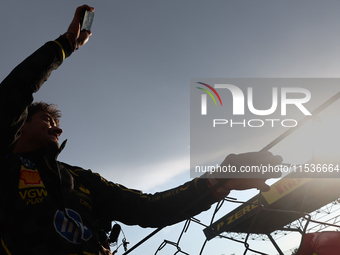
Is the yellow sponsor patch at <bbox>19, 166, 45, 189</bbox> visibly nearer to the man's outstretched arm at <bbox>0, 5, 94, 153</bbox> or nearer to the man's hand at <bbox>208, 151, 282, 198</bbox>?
the man's outstretched arm at <bbox>0, 5, 94, 153</bbox>

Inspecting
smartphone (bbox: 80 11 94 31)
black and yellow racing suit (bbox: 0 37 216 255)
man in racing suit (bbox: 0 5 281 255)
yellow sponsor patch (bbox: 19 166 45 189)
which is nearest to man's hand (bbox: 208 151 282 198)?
man in racing suit (bbox: 0 5 281 255)

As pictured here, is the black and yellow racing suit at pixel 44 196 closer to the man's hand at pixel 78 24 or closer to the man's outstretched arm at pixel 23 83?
the man's outstretched arm at pixel 23 83

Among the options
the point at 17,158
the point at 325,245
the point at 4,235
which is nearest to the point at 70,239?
the point at 4,235

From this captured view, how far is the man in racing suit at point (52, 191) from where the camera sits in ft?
3.73

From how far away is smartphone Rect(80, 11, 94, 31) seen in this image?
56.5 inches

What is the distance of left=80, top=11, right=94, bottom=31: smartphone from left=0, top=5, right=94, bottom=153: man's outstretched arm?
0.15 metres

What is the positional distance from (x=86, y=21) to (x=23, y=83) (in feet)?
1.83

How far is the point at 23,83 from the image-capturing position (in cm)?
115

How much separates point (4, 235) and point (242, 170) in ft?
3.73

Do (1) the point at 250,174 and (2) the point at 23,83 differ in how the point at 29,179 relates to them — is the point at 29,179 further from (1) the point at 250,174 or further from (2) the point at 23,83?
(1) the point at 250,174

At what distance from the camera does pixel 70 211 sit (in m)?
1.34

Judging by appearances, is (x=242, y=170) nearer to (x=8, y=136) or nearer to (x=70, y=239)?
(x=70, y=239)

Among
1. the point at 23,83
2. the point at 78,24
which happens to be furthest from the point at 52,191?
the point at 78,24

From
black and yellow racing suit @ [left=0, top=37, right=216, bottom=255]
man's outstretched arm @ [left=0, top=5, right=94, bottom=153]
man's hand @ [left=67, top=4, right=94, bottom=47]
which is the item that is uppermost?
man's hand @ [left=67, top=4, right=94, bottom=47]
